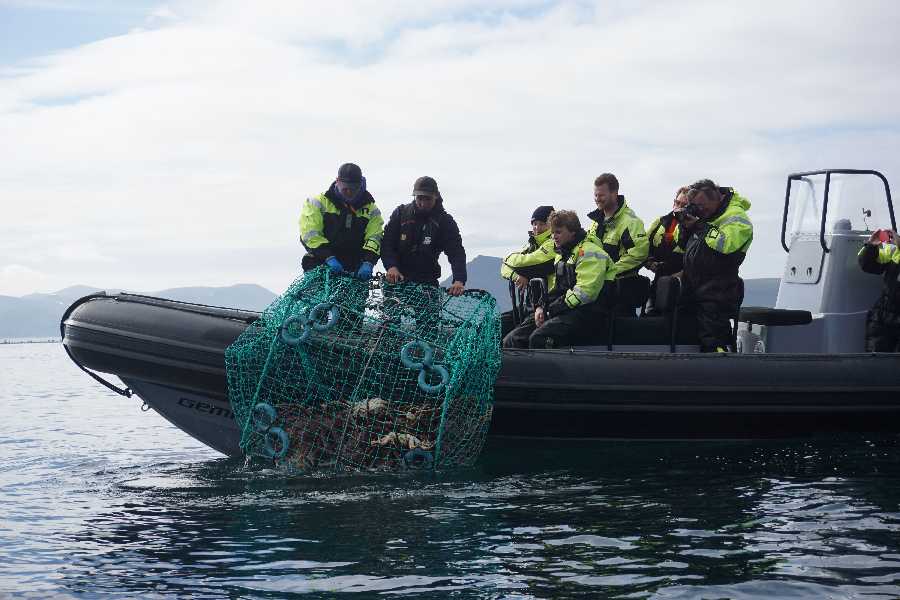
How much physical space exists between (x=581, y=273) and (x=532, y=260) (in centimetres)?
55

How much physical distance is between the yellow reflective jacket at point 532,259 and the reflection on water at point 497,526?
4.11ft

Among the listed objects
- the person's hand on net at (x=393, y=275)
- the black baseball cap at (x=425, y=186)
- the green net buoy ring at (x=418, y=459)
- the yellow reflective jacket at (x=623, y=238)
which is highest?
the black baseball cap at (x=425, y=186)

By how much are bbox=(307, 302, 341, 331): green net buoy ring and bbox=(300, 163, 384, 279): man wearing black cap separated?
1.04 m

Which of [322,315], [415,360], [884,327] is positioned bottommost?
[415,360]

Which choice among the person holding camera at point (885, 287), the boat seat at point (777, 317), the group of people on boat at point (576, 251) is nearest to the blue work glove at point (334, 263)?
the group of people on boat at point (576, 251)

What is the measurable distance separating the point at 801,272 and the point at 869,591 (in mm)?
4224

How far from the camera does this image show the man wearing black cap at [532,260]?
678cm

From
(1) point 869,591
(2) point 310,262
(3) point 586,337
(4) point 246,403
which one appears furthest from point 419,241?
(1) point 869,591

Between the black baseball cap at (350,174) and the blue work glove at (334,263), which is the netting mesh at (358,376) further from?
the black baseball cap at (350,174)

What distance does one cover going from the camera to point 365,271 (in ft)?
21.5

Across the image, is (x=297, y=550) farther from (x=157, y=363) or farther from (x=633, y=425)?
(x=633, y=425)

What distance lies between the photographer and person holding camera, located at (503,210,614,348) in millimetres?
6301

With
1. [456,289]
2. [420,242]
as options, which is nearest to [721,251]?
[456,289]

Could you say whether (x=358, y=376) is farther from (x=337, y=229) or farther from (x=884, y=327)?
(x=884, y=327)
